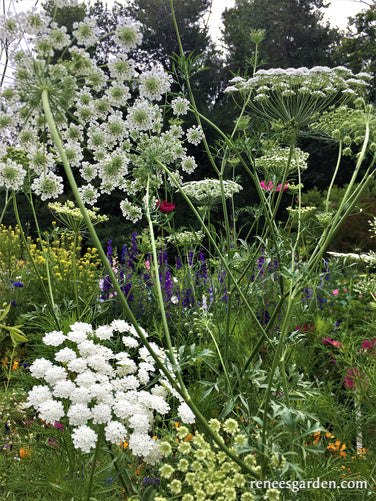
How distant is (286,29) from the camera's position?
20.6 metres

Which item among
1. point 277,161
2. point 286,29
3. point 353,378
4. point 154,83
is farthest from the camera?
point 286,29

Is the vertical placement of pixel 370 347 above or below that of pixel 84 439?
below

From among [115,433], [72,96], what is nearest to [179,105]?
[72,96]

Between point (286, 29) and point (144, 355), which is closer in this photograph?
point (144, 355)

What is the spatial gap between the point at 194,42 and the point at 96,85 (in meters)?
18.6

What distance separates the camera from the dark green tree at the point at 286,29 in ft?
64.1

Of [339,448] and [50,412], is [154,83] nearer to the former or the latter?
[50,412]

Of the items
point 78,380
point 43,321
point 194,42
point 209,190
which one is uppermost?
point 194,42

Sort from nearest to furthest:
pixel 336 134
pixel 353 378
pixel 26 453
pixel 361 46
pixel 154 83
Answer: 1. pixel 154 83
2. pixel 26 453
3. pixel 336 134
4. pixel 353 378
5. pixel 361 46

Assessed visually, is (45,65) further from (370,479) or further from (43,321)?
(43,321)

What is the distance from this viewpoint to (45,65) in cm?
153

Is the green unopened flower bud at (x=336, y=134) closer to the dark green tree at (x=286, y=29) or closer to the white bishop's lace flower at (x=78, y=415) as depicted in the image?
the white bishop's lace flower at (x=78, y=415)

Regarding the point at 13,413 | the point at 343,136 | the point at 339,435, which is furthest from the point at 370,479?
the point at 13,413

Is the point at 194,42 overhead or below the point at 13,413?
overhead
